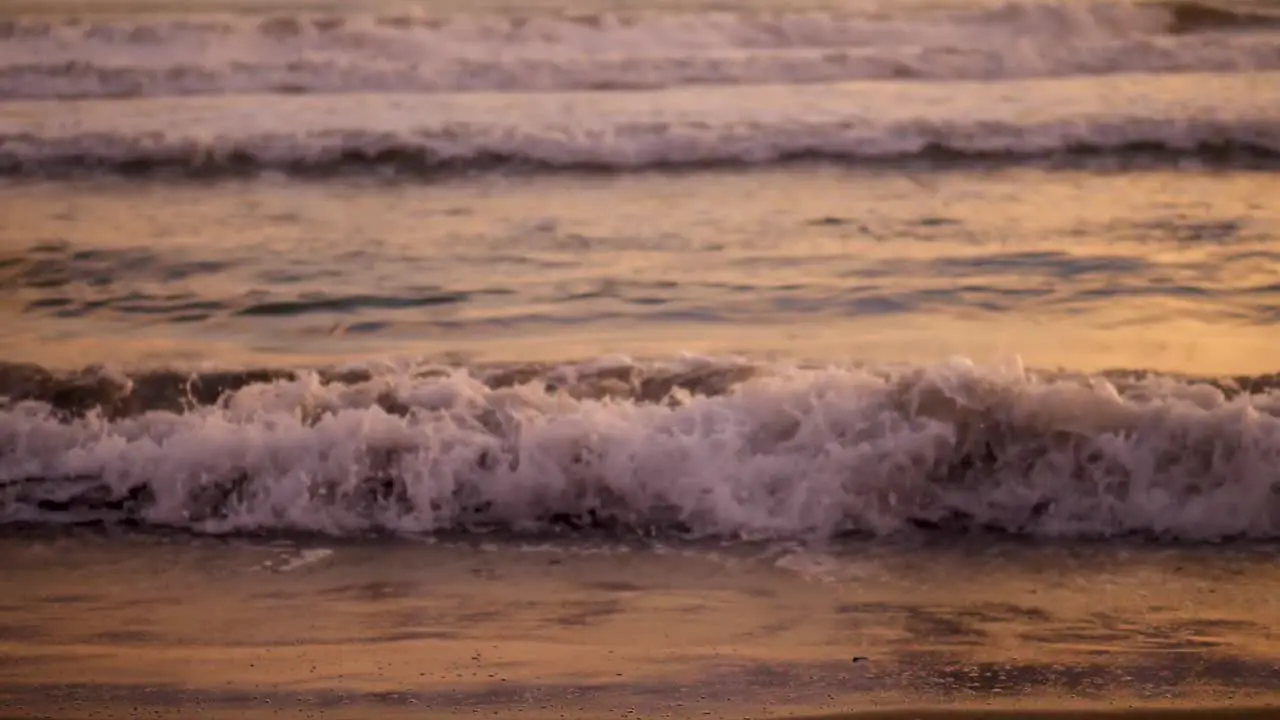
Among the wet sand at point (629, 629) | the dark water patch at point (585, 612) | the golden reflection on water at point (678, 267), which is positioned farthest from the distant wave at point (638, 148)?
the dark water patch at point (585, 612)

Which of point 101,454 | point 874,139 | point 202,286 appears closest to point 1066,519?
point 101,454

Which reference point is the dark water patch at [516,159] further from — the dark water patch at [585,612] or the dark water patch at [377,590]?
the dark water patch at [585,612]

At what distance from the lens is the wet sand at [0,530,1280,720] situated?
2.85m

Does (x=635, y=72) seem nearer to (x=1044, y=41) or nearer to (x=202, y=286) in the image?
(x=1044, y=41)

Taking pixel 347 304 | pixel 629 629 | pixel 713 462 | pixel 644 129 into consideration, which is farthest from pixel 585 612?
pixel 644 129

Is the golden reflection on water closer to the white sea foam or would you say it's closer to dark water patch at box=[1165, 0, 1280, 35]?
the white sea foam

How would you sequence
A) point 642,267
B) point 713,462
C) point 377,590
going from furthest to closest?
point 642,267
point 713,462
point 377,590

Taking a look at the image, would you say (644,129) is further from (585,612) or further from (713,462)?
(585,612)

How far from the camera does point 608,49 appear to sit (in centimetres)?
923

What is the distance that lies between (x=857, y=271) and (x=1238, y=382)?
5.35ft

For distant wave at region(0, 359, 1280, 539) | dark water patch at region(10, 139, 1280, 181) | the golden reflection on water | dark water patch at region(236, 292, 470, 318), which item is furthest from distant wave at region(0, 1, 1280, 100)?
distant wave at region(0, 359, 1280, 539)

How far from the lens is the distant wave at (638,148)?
7.35m

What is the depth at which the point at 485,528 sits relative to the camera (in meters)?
A: 3.72

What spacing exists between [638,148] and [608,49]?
2054 millimetres
